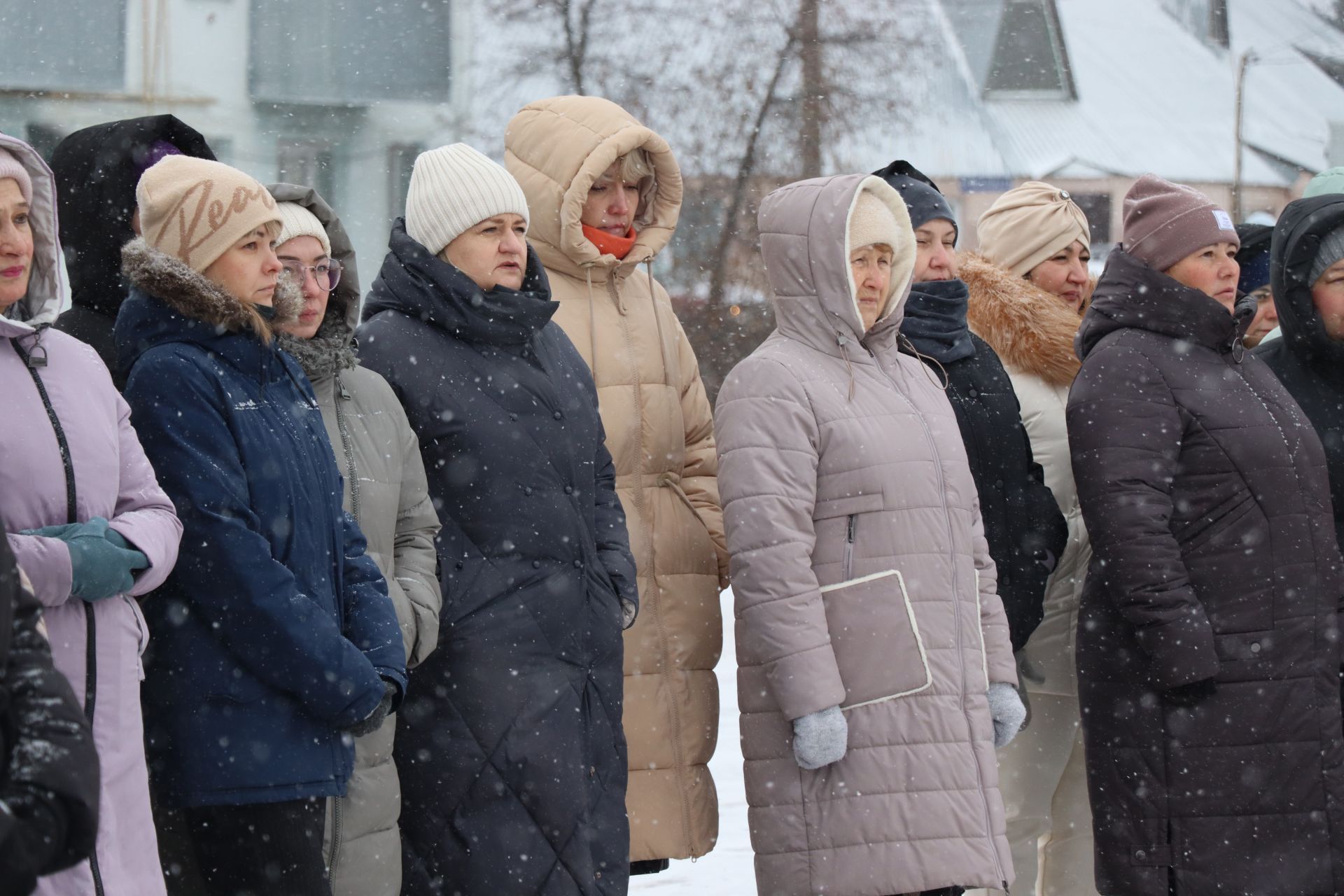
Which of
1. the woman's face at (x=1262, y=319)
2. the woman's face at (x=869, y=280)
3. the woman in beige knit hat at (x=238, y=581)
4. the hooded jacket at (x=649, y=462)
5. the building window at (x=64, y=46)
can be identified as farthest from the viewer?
the building window at (x=64, y=46)

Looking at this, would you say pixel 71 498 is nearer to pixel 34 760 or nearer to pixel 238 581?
pixel 238 581

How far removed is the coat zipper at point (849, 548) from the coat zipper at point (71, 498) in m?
1.61

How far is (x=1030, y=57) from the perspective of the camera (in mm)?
8570

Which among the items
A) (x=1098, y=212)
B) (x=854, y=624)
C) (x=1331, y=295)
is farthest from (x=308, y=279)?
(x=1098, y=212)

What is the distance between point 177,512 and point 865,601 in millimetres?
1446

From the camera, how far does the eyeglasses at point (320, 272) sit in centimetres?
328

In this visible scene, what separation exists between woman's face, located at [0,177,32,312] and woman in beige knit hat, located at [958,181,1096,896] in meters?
2.73

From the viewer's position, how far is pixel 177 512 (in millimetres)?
2719

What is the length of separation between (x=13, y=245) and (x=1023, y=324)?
2840 millimetres

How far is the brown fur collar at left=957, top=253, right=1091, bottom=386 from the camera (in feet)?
14.7

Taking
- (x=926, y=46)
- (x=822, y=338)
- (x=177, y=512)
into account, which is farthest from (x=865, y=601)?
(x=926, y=46)

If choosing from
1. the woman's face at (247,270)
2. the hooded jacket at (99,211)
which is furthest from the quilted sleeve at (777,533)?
the hooded jacket at (99,211)

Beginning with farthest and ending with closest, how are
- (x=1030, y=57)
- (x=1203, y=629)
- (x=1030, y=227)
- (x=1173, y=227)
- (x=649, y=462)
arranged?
(x=1030, y=57) < (x=1030, y=227) < (x=1173, y=227) < (x=649, y=462) < (x=1203, y=629)

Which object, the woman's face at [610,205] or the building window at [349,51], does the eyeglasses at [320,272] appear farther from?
the building window at [349,51]
